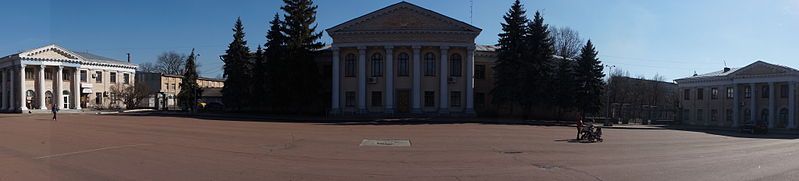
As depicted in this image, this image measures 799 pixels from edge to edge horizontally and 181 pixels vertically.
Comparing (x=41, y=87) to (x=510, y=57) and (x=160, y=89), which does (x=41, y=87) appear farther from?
(x=510, y=57)

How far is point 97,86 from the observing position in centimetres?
7294

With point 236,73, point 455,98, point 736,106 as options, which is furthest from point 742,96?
point 236,73

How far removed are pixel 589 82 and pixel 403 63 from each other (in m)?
15.1

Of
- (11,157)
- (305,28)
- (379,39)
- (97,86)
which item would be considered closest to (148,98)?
(97,86)

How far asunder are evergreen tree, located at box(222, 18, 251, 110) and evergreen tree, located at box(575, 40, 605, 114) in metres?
28.7

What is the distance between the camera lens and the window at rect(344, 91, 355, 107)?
160 feet

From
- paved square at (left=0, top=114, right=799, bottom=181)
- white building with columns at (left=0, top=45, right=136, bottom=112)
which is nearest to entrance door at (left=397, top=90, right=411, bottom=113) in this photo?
paved square at (left=0, top=114, right=799, bottom=181)

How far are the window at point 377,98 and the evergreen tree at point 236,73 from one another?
39.4 ft

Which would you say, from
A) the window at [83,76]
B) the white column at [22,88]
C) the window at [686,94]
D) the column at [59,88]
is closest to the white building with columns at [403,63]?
the window at [686,94]

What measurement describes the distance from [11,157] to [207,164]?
497 cm

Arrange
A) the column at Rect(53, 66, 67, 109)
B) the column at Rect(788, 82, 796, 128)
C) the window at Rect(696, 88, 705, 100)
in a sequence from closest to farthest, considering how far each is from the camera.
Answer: the column at Rect(788, 82, 796, 128), the column at Rect(53, 66, 67, 109), the window at Rect(696, 88, 705, 100)

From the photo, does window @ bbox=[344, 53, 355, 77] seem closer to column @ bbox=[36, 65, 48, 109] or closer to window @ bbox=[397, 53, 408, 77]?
window @ bbox=[397, 53, 408, 77]

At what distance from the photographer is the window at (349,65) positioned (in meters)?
48.8

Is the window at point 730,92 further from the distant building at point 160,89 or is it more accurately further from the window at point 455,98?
the distant building at point 160,89
